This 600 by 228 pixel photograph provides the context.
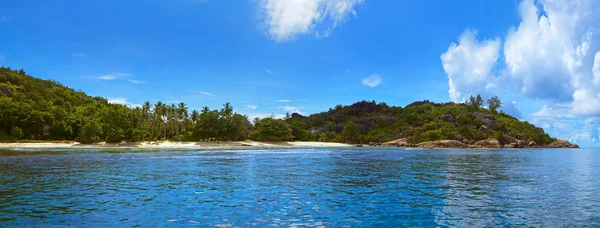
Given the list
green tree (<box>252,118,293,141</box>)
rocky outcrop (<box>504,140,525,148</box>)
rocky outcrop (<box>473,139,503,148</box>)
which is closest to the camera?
rocky outcrop (<box>473,139,503,148</box>)

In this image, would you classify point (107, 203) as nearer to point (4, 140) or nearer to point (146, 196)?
point (146, 196)

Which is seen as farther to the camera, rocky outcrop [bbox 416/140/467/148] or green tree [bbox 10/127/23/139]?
rocky outcrop [bbox 416/140/467/148]

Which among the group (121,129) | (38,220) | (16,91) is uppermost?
(16,91)

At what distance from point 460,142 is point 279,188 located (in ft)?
499

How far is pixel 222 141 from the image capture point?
154 metres

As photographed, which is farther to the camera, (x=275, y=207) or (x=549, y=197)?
(x=549, y=197)

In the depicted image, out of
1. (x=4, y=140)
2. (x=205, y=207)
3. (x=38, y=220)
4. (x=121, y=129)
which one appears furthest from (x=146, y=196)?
(x=4, y=140)

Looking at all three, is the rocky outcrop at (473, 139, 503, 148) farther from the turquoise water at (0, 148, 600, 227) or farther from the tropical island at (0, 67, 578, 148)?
the turquoise water at (0, 148, 600, 227)

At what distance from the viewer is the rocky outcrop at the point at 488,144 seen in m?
159

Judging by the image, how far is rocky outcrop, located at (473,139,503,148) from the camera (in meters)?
159

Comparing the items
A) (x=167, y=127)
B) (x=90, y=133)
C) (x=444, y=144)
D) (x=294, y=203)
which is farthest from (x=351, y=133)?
(x=294, y=203)

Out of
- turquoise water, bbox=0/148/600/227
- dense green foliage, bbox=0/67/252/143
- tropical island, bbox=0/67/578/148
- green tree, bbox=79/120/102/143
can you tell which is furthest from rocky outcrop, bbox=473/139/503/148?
green tree, bbox=79/120/102/143

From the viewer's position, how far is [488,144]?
159 meters

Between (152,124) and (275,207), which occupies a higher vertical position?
(152,124)
